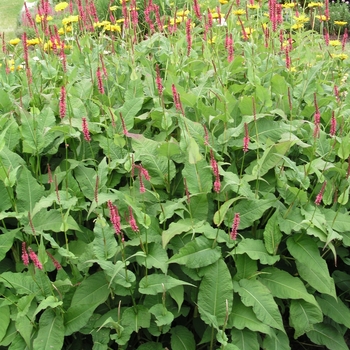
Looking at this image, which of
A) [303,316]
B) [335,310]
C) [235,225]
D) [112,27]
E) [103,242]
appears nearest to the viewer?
[235,225]

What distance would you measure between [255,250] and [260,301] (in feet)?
0.62

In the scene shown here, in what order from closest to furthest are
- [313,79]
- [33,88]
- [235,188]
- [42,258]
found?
[42,258] < [235,188] < [313,79] < [33,88]

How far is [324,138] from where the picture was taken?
2.40 meters

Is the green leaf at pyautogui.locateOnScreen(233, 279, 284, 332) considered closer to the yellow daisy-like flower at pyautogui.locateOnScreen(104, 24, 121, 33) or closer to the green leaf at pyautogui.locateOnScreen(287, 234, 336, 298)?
the green leaf at pyautogui.locateOnScreen(287, 234, 336, 298)

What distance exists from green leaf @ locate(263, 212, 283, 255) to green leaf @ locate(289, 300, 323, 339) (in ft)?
0.81

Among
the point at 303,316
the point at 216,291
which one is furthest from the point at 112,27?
the point at 303,316

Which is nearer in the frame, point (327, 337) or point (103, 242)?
point (103, 242)

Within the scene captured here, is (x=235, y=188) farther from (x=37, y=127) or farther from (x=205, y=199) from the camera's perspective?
(x=37, y=127)

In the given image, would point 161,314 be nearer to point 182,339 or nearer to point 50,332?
point 182,339

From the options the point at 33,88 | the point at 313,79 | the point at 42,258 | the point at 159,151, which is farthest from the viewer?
the point at 33,88

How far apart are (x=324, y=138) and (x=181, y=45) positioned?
105cm

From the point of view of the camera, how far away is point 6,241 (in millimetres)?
2070

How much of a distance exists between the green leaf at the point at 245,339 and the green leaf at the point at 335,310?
1.17 feet

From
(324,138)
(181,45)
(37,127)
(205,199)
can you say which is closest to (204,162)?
(205,199)
